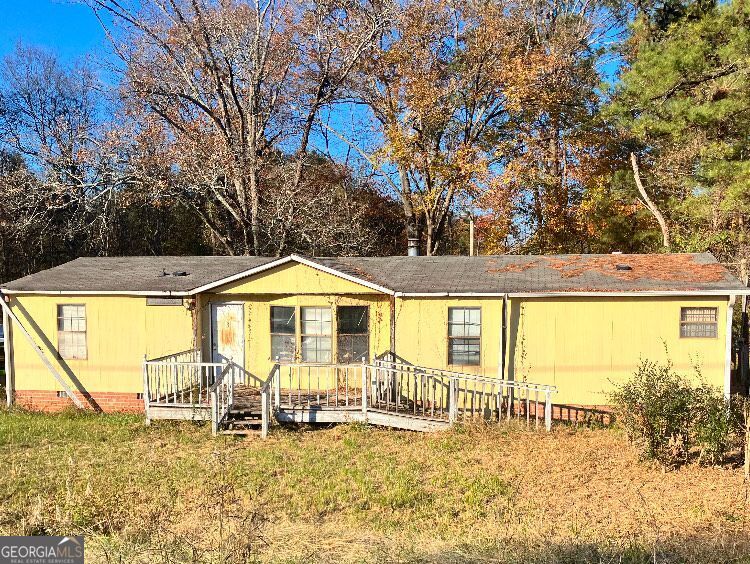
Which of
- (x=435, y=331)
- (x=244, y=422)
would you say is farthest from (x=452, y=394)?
(x=244, y=422)

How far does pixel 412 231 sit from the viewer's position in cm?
2734

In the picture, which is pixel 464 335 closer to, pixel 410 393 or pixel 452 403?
pixel 410 393

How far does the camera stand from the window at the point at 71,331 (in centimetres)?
1435

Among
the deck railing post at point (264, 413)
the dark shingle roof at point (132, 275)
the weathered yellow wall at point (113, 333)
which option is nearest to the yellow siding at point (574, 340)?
the deck railing post at point (264, 413)

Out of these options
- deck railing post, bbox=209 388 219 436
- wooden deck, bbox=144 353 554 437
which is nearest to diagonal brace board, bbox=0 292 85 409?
wooden deck, bbox=144 353 554 437

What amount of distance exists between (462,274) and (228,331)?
6145 millimetres

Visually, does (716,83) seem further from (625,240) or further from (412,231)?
(412,231)

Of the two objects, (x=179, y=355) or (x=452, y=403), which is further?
(x=179, y=355)

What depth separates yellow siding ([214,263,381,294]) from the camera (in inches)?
529

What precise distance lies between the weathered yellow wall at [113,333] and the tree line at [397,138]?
679 cm

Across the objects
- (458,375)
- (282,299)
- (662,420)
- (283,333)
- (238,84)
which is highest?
(238,84)

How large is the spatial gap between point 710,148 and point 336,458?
53.6 ft

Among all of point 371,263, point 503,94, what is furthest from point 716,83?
point 371,263

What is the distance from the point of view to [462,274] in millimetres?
14312
